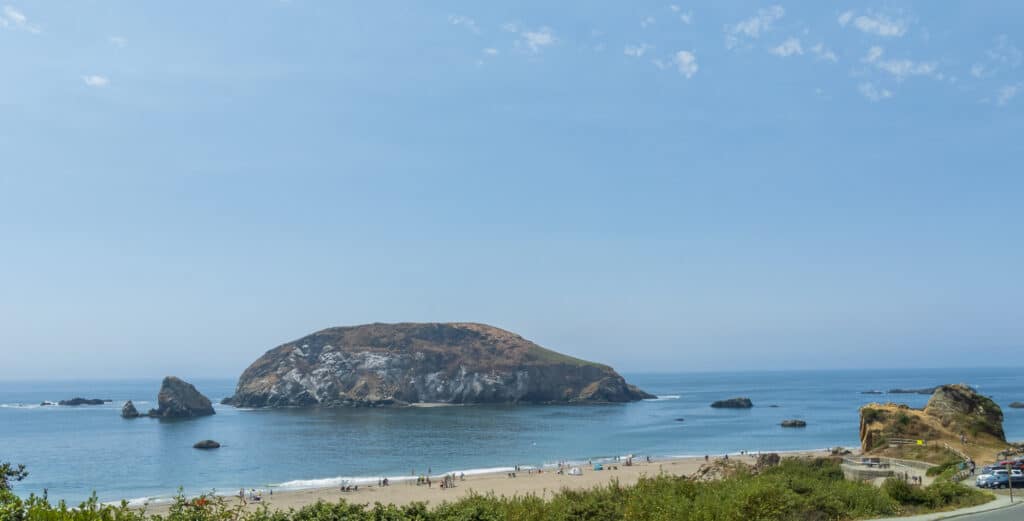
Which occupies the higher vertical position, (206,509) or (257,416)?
(206,509)

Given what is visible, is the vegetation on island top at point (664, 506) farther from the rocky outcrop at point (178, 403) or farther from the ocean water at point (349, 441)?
the rocky outcrop at point (178, 403)

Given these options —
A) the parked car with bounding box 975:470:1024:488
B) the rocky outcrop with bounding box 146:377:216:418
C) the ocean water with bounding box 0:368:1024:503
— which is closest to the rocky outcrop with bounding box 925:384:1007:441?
the parked car with bounding box 975:470:1024:488

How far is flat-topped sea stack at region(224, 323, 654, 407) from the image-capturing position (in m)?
158

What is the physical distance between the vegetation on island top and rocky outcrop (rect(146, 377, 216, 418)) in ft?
414

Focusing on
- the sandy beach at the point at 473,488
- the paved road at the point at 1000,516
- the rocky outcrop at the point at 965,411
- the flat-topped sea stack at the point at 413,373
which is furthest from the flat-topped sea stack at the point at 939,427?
the flat-topped sea stack at the point at 413,373

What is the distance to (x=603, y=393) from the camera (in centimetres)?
17075

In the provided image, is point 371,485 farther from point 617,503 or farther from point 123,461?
point 617,503

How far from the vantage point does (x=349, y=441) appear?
295ft

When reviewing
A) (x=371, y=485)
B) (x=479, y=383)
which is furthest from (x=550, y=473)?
(x=479, y=383)

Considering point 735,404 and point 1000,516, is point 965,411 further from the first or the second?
point 735,404

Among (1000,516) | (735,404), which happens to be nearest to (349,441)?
(1000,516)

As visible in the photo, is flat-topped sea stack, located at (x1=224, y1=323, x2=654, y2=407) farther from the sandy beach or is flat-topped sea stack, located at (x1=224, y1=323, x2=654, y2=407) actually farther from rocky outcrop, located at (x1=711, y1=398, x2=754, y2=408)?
the sandy beach

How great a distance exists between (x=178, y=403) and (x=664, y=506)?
441 ft

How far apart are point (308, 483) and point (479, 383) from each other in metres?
104
